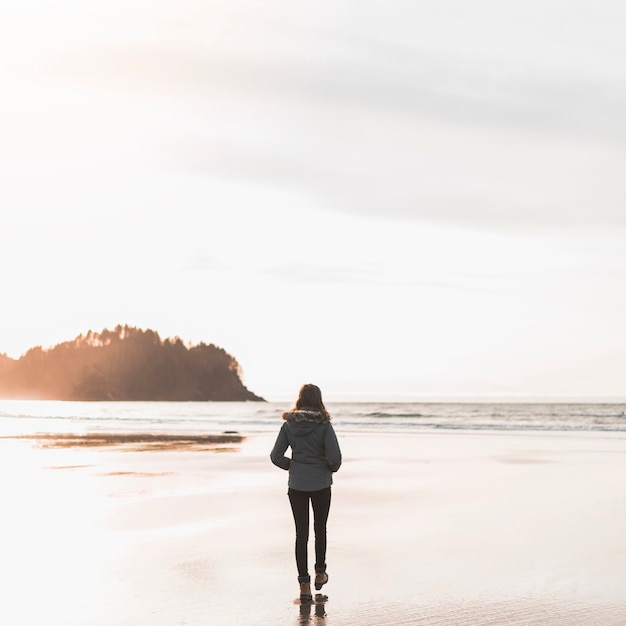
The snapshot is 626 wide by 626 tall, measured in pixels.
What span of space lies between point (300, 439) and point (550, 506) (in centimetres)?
693

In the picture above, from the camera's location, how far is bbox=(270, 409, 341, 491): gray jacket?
7.96 m

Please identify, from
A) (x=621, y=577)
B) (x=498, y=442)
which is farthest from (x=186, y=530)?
(x=498, y=442)

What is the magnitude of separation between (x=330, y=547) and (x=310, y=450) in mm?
2509

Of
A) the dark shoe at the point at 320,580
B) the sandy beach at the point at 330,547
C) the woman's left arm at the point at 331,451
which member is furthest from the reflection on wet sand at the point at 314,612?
the woman's left arm at the point at 331,451

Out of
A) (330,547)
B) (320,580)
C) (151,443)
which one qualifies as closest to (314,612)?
(320,580)

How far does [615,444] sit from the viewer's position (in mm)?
30156

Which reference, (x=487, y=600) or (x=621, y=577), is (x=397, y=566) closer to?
(x=487, y=600)

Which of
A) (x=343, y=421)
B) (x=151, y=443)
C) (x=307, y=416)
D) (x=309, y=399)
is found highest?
(x=309, y=399)

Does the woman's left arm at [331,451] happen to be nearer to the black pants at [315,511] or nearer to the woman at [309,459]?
the woman at [309,459]

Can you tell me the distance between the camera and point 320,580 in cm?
791

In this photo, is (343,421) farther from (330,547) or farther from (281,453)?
(281,453)

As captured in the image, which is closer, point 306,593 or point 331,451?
point 306,593

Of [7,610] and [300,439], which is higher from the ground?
[300,439]

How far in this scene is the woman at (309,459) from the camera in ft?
26.1
